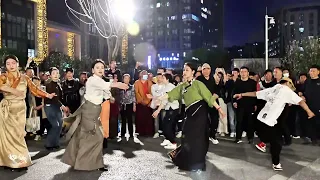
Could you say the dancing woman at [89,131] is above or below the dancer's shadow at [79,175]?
above

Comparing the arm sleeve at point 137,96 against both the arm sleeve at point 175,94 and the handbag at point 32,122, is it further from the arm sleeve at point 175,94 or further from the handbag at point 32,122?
the arm sleeve at point 175,94

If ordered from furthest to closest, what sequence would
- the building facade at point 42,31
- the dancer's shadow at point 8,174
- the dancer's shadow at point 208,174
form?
the building facade at point 42,31, the dancer's shadow at point 8,174, the dancer's shadow at point 208,174

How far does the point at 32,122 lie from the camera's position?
10.4 meters

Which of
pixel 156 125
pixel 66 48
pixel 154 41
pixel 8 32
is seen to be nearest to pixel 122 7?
pixel 156 125

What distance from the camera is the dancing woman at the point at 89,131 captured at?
7.17 m

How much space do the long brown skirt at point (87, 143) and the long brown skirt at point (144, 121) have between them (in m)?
4.59

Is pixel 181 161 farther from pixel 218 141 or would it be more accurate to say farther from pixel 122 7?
pixel 122 7

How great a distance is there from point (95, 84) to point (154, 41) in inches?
4629

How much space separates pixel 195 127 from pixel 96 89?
1.85m

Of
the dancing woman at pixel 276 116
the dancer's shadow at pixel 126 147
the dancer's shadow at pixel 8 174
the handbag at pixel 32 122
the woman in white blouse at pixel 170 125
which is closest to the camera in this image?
the dancer's shadow at pixel 8 174

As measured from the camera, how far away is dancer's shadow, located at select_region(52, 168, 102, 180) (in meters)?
6.79

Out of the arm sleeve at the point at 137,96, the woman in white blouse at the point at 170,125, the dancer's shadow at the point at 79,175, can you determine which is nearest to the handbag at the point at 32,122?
the arm sleeve at the point at 137,96

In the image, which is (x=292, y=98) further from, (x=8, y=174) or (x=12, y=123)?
(x=8, y=174)

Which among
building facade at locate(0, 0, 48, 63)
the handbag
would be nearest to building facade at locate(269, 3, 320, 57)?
building facade at locate(0, 0, 48, 63)
